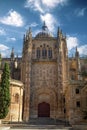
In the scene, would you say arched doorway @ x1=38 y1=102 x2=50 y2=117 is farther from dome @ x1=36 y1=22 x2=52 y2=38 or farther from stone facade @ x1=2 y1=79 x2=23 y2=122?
dome @ x1=36 y1=22 x2=52 y2=38

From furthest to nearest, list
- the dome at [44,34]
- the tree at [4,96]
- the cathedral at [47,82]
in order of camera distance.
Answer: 1. the dome at [44,34]
2. the cathedral at [47,82]
3. the tree at [4,96]

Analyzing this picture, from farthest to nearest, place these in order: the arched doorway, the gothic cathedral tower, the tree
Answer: the arched doorway < the gothic cathedral tower < the tree

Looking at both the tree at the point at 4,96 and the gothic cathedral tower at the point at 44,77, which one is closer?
the tree at the point at 4,96

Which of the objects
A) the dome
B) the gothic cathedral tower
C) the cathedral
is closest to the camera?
the cathedral

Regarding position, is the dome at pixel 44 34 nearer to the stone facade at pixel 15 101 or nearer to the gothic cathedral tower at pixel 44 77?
the gothic cathedral tower at pixel 44 77

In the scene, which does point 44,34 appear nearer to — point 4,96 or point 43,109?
point 43,109

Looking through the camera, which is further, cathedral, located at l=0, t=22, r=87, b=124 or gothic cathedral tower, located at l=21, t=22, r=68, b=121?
gothic cathedral tower, located at l=21, t=22, r=68, b=121

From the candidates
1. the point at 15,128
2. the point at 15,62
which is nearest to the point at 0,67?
the point at 15,62

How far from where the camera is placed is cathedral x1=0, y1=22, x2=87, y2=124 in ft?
130

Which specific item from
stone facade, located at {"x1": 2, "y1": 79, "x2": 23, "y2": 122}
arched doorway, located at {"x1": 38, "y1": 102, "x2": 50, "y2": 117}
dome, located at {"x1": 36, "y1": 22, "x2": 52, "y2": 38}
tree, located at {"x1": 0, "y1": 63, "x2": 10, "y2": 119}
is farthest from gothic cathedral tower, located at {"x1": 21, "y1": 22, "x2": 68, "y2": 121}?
tree, located at {"x1": 0, "y1": 63, "x2": 10, "y2": 119}

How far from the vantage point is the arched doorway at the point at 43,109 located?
45.5 m

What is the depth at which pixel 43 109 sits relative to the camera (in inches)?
1806

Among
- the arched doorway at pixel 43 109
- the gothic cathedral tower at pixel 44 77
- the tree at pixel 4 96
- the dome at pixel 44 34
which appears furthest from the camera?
the dome at pixel 44 34

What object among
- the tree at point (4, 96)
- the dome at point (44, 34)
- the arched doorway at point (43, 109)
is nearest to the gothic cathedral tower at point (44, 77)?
the arched doorway at point (43, 109)
